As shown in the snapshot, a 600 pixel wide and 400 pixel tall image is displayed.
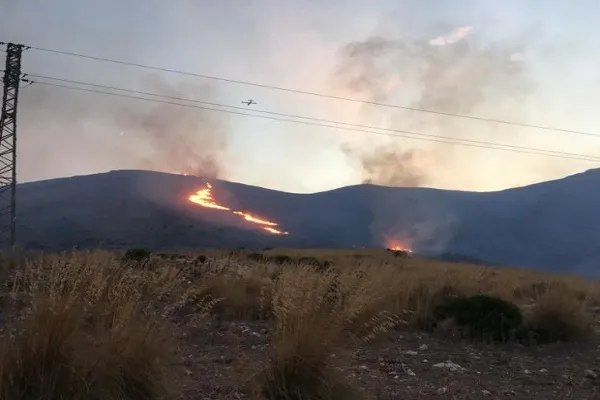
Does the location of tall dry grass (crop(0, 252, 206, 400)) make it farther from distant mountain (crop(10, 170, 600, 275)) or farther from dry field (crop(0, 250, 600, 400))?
distant mountain (crop(10, 170, 600, 275))

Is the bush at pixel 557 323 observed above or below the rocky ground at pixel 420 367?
above

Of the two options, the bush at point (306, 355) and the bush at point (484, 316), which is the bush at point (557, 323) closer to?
the bush at point (484, 316)

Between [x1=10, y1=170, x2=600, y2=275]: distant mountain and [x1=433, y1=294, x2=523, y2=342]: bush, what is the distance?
60.9 meters

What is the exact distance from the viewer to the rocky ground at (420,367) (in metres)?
5.17

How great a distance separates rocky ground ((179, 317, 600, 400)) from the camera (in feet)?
17.0

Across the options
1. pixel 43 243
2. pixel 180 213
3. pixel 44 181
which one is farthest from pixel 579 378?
pixel 44 181

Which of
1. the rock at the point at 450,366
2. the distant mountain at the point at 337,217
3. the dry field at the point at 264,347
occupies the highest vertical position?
the distant mountain at the point at 337,217

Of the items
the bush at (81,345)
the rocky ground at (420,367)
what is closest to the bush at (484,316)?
the rocky ground at (420,367)

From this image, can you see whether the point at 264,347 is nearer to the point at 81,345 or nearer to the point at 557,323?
the point at 81,345

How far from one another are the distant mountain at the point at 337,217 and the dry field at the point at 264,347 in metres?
61.6

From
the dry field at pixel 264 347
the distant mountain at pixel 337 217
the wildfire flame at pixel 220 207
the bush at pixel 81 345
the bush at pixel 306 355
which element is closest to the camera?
the bush at pixel 81 345

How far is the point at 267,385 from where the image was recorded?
4.40 meters

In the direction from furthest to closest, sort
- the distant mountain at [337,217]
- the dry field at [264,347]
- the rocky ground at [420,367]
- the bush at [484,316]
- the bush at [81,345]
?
the distant mountain at [337,217]
the bush at [484,316]
the rocky ground at [420,367]
the dry field at [264,347]
the bush at [81,345]

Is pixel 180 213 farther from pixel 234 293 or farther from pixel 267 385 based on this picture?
pixel 267 385
